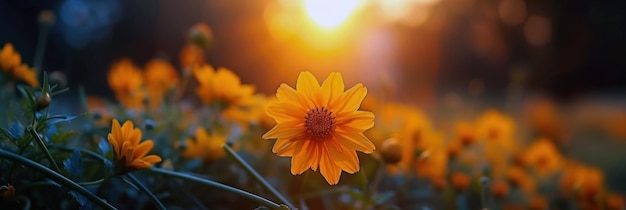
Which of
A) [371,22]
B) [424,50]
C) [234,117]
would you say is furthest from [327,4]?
[424,50]

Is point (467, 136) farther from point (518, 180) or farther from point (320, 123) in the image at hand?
point (320, 123)

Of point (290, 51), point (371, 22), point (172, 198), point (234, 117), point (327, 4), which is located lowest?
point (172, 198)

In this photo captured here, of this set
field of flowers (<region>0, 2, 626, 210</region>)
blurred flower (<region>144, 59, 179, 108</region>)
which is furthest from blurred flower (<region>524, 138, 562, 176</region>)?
blurred flower (<region>144, 59, 179, 108</region>)

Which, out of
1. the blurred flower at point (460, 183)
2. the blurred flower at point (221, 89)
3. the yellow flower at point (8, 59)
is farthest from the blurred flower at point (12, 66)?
the blurred flower at point (460, 183)

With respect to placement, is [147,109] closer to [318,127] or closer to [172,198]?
[172,198]

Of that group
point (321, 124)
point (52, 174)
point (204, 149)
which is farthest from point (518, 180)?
point (52, 174)

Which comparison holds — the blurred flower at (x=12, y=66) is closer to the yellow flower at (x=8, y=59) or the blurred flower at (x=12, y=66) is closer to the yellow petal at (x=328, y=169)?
the yellow flower at (x=8, y=59)
